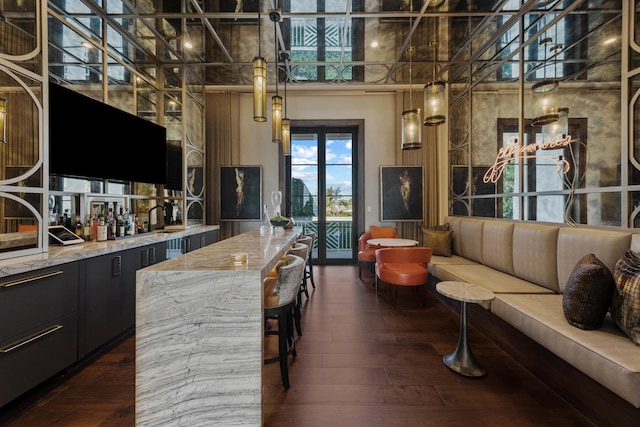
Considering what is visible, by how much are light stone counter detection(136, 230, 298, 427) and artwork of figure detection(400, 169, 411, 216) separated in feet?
15.8

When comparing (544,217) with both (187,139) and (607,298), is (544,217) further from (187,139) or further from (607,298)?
(187,139)

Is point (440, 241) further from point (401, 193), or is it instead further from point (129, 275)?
point (129, 275)

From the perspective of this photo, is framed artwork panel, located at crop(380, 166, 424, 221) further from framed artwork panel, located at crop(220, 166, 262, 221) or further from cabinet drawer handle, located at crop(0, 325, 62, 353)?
cabinet drawer handle, located at crop(0, 325, 62, 353)

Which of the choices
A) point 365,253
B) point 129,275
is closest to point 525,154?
point 365,253

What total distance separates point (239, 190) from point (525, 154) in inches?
197

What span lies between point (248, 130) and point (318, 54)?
2.11m

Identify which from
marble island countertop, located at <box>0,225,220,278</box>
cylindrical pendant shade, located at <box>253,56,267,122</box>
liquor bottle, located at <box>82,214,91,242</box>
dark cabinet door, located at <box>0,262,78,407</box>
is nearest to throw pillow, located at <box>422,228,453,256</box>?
cylindrical pendant shade, located at <box>253,56,267,122</box>

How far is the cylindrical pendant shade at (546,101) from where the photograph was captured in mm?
3012

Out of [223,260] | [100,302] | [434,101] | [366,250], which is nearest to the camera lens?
[223,260]

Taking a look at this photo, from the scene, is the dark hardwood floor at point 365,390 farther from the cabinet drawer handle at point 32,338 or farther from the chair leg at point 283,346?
the cabinet drawer handle at point 32,338

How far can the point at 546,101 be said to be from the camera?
306cm

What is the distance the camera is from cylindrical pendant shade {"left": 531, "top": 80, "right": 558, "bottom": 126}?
3012 millimetres

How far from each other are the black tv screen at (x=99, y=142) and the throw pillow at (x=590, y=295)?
14.4 ft

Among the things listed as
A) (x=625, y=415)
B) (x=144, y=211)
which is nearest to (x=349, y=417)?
(x=625, y=415)
